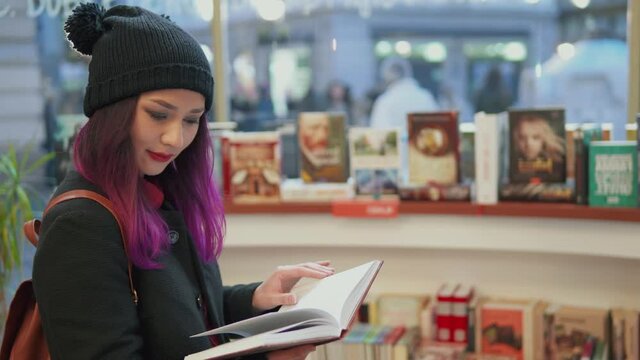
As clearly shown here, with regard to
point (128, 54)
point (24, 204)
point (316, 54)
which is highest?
point (316, 54)

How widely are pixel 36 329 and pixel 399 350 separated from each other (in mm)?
1747

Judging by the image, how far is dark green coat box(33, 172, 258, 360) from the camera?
48.1 inches

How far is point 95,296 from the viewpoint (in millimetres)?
1229

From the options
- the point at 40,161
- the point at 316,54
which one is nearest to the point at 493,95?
the point at 316,54

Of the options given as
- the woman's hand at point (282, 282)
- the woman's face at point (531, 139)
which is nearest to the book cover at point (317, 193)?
the woman's face at point (531, 139)

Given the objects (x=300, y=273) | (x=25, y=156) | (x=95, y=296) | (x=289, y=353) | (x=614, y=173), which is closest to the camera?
(x=95, y=296)

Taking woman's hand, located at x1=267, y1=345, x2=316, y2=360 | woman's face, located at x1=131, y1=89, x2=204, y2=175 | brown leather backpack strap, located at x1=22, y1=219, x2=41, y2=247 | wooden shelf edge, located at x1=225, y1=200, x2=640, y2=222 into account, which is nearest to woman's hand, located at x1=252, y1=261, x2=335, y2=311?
woman's hand, located at x1=267, y1=345, x2=316, y2=360

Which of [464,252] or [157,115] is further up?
[157,115]

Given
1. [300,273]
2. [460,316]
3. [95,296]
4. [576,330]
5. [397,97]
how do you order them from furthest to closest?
[397,97] < [460,316] < [576,330] < [300,273] < [95,296]

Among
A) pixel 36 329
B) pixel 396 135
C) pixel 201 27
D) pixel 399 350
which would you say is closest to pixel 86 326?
pixel 36 329

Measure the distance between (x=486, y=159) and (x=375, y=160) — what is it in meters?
0.46

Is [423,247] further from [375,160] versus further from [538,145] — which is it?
[538,145]

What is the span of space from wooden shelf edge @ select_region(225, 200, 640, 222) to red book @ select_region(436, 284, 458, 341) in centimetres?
33

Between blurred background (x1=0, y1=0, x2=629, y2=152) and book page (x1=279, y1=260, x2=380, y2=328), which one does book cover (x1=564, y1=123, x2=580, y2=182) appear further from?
book page (x1=279, y1=260, x2=380, y2=328)
